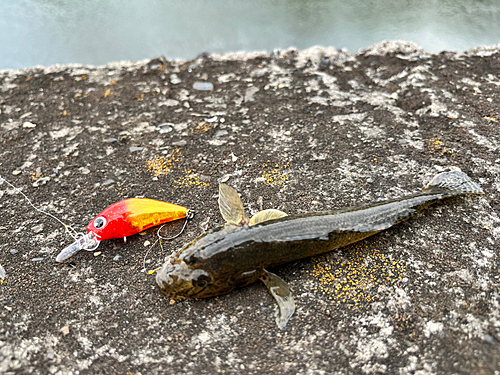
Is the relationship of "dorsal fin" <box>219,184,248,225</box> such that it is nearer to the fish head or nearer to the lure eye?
the fish head

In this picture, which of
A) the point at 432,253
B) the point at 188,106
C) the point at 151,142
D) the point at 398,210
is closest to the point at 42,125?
the point at 151,142

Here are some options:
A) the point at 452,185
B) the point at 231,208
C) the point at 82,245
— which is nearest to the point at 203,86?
the point at 231,208

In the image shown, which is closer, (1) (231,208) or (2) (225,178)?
(1) (231,208)

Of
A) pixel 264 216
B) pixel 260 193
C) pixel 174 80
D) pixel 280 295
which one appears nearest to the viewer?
pixel 280 295

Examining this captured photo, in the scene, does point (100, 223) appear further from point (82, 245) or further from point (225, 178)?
point (225, 178)

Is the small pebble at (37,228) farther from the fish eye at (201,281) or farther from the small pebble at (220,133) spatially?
the small pebble at (220,133)

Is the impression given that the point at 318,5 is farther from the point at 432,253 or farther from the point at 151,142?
the point at 432,253

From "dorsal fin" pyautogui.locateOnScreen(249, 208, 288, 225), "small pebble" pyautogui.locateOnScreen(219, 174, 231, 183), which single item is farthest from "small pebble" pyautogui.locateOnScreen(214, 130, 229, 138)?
"dorsal fin" pyautogui.locateOnScreen(249, 208, 288, 225)

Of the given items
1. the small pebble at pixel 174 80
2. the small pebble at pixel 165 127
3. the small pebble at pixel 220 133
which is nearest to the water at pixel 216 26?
the small pebble at pixel 174 80
